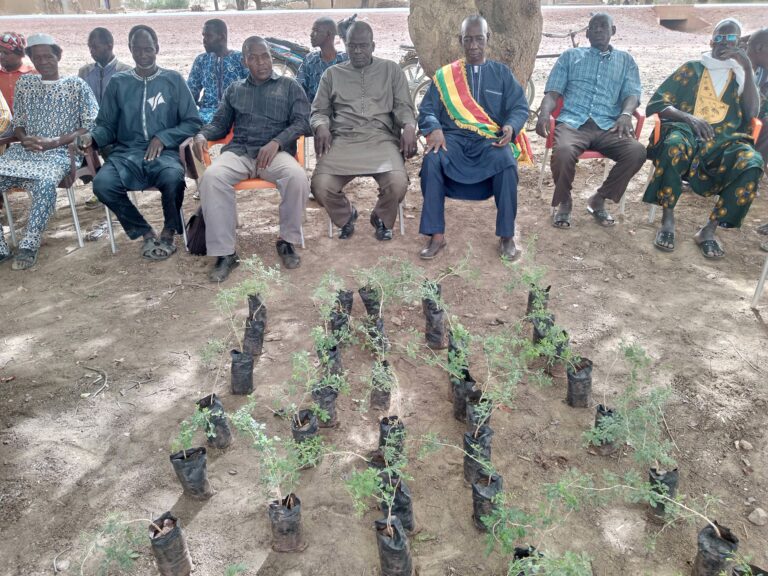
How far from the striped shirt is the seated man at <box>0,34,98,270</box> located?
1184 millimetres

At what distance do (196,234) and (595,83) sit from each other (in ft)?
12.3

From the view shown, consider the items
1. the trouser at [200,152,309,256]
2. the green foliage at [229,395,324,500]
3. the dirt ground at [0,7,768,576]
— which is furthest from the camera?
the trouser at [200,152,309,256]

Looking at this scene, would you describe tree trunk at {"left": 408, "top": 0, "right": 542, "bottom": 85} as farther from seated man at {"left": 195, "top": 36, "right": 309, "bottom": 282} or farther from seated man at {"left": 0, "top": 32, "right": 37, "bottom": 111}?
seated man at {"left": 0, "top": 32, "right": 37, "bottom": 111}

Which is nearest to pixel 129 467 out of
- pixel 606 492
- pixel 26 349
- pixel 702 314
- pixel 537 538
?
pixel 26 349

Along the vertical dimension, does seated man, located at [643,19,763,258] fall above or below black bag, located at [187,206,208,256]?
above

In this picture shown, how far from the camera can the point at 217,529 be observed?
2.69 metres

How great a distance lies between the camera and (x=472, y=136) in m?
5.11

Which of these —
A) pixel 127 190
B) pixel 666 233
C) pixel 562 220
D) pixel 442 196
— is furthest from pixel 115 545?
pixel 666 233

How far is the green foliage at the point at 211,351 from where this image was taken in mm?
3377

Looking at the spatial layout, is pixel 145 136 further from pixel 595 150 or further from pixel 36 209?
pixel 595 150

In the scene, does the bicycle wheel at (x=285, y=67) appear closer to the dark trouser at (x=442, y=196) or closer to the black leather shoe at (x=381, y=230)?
the black leather shoe at (x=381, y=230)

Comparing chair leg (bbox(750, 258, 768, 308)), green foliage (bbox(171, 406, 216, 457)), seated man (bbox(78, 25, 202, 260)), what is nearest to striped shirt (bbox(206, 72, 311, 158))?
seated man (bbox(78, 25, 202, 260))

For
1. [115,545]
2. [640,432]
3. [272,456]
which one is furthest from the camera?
[640,432]

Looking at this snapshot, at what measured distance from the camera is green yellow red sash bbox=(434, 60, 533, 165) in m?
5.11
